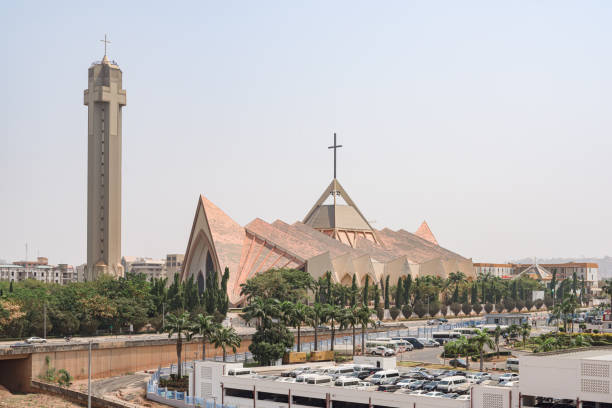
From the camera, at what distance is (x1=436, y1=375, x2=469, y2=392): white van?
4819 centimetres

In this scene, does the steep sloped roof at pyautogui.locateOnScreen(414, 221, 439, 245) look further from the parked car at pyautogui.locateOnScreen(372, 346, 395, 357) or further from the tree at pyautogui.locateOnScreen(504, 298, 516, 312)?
the parked car at pyautogui.locateOnScreen(372, 346, 395, 357)

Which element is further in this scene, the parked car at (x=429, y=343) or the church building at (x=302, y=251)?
the church building at (x=302, y=251)

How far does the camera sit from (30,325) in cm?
8069

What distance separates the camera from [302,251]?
424ft

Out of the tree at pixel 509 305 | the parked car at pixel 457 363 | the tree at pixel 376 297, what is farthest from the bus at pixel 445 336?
the tree at pixel 509 305

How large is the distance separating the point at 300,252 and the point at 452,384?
80.3 meters

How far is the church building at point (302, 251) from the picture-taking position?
401 feet

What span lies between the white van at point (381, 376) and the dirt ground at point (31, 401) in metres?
22.3

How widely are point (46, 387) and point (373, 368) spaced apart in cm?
2682

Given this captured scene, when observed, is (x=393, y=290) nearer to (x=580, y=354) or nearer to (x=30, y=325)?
(x=30, y=325)

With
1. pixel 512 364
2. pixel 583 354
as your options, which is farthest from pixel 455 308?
pixel 583 354

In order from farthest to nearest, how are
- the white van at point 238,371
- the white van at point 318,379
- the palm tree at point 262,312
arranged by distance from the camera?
1. the palm tree at point 262,312
2. the white van at point 238,371
3. the white van at point 318,379

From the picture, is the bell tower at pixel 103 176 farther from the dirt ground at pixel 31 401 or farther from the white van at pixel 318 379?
the white van at pixel 318 379

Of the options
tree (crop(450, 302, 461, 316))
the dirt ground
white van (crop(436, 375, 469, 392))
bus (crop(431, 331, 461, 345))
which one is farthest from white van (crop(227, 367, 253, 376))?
tree (crop(450, 302, 461, 316))
